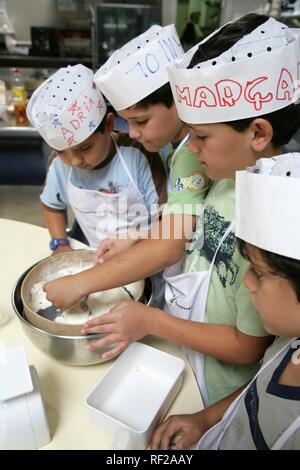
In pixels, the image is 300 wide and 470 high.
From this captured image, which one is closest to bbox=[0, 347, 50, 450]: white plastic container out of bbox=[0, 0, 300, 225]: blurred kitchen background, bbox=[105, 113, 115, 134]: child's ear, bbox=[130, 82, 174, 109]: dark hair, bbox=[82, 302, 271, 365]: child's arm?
bbox=[82, 302, 271, 365]: child's arm

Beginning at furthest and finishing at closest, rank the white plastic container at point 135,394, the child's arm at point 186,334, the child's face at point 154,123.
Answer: the child's face at point 154,123, the child's arm at point 186,334, the white plastic container at point 135,394

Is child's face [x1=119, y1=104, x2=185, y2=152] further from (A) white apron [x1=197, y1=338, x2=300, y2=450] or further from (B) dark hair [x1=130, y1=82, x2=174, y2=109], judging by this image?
(A) white apron [x1=197, y1=338, x2=300, y2=450]

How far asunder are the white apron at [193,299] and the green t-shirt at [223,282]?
0.04 ft

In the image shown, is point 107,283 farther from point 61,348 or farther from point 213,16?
point 213,16

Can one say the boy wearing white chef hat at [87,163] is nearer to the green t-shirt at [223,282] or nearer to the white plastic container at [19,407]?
the green t-shirt at [223,282]

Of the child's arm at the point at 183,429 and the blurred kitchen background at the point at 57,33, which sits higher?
the blurred kitchen background at the point at 57,33

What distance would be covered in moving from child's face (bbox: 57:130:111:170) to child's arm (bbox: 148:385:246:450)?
72 cm

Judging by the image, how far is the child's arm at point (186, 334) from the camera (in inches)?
27.0

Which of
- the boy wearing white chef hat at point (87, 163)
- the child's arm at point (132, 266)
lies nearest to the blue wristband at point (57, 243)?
the boy wearing white chef hat at point (87, 163)

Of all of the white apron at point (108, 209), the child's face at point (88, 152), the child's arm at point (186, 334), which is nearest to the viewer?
the child's arm at point (186, 334)

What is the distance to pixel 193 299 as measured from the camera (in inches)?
31.7

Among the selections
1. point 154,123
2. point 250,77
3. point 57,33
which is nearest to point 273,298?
point 250,77

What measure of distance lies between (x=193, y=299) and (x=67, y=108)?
1.86 ft
